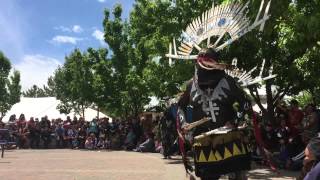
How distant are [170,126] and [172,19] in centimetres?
363

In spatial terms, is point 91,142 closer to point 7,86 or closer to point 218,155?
point 218,155

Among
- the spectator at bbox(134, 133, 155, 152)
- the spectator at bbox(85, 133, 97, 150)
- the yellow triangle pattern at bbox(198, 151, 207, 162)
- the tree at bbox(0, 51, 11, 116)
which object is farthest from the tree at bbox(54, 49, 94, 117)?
the yellow triangle pattern at bbox(198, 151, 207, 162)

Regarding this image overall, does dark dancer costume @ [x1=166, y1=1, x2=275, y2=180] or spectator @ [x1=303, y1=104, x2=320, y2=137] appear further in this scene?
spectator @ [x1=303, y1=104, x2=320, y2=137]

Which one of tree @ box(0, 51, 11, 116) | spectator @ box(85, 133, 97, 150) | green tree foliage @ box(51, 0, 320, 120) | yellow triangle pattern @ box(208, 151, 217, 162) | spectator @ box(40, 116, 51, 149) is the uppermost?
tree @ box(0, 51, 11, 116)

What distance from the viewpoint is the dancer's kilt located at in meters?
6.53

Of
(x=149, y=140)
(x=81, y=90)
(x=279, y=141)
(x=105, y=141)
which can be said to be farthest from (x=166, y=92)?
(x=81, y=90)

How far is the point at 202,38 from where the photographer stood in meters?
7.39

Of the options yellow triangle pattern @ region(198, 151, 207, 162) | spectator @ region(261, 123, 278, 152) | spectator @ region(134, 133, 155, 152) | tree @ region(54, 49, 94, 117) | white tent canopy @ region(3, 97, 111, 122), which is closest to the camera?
yellow triangle pattern @ region(198, 151, 207, 162)

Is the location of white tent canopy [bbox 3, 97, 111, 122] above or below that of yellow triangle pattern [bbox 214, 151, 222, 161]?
above

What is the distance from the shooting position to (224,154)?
21.5ft

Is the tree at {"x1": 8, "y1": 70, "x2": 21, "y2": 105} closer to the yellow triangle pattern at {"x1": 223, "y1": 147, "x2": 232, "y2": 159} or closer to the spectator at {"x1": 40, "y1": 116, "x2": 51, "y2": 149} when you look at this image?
the spectator at {"x1": 40, "y1": 116, "x2": 51, "y2": 149}

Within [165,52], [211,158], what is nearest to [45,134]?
[165,52]

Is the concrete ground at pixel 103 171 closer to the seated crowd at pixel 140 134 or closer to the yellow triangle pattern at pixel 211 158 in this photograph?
the seated crowd at pixel 140 134

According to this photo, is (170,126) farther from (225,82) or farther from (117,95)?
(117,95)
